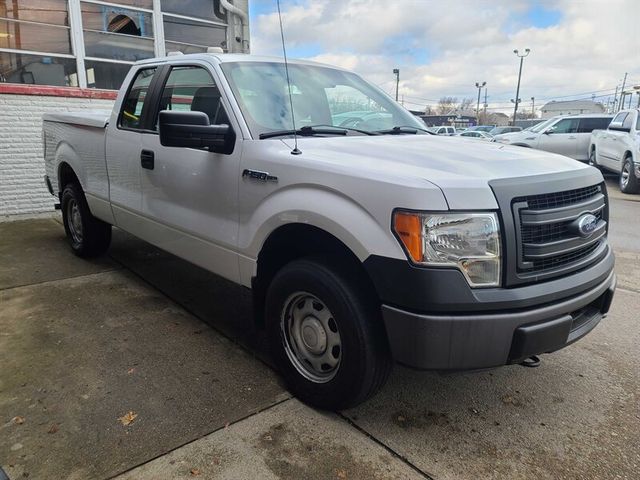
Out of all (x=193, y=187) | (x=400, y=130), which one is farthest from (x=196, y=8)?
(x=400, y=130)

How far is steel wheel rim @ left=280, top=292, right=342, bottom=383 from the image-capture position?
271 centimetres

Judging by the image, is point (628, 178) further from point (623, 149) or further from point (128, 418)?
point (128, 418)

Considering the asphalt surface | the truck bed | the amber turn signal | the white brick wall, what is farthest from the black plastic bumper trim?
the white brick wall

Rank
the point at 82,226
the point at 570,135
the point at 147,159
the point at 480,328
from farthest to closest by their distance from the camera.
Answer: the point at 570,135, the point at 82,226, the point at 147,159, the point at 480,328

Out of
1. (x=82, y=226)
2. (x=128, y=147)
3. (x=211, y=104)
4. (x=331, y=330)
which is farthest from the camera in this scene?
(x=82, y=226)

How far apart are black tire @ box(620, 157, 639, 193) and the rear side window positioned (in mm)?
3638

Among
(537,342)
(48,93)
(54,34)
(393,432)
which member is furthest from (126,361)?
(54,34)

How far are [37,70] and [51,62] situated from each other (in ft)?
0.82

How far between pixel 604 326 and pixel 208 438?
10.4ft

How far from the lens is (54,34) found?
25.9ft

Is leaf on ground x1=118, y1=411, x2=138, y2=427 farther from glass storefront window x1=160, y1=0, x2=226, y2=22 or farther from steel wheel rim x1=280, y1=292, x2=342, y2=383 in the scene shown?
glass storefront window x1=160, y1=0, x2=226, y2=22

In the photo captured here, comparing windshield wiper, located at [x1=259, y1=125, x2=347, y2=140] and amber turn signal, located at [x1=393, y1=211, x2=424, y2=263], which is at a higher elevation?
windshield wiper, located at [x1=259, y1=125, x2=347, y2=140]

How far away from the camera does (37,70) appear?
7.82m

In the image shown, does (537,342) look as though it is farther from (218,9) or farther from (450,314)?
(218,9)
